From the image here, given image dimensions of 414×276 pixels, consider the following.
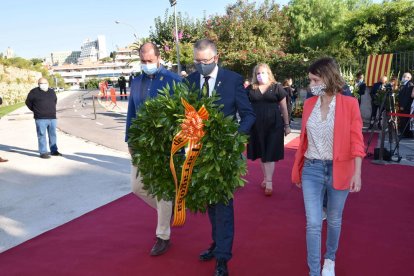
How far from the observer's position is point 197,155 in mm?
3012

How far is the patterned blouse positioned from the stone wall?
37.0 metres

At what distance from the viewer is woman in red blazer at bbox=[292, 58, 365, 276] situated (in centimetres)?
284

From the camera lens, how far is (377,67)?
12680 millimetres

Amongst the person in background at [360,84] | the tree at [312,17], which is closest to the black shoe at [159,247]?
the person in background at [360,84]

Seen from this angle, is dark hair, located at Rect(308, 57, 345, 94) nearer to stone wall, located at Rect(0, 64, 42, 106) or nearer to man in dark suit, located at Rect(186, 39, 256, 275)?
man in dark suit, located at Rect(186, 39, 256, 275)

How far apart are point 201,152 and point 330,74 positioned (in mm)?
1136

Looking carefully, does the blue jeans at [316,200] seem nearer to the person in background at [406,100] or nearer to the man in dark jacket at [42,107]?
the man in dark jacket at [42,107]

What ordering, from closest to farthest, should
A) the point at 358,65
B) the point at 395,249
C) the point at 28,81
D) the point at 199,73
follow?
1. the point at 199,73
2. the point at 395,249
3. the point at 358,65
4. the point at 28,81

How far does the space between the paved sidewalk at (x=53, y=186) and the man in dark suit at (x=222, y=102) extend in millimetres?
2414

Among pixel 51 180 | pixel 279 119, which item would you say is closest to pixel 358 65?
pixel 279 119

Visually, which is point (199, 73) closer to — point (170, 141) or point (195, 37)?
point (170, 141)

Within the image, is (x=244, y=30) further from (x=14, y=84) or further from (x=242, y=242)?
(x=14, y=84)

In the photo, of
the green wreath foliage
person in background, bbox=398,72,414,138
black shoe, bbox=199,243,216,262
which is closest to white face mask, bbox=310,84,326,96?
the green wreath foliage

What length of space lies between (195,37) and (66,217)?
81.1ft
